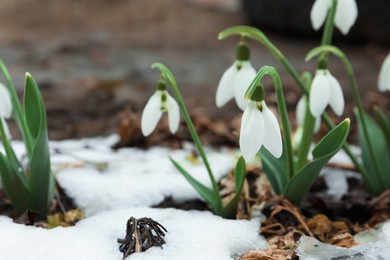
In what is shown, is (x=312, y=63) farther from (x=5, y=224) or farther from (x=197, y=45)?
(x=5, y=224)

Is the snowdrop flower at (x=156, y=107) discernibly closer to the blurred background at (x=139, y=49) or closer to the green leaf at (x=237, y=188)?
the green leaf at (x=237, y=188)

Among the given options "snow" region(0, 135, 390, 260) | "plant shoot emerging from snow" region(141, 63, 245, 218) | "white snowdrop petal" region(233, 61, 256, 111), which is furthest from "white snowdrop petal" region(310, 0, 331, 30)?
"snow" region(0, 135, 390, 260)

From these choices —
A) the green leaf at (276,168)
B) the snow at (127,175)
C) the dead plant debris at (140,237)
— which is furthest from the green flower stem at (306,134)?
the dead plant debris at (140,237)

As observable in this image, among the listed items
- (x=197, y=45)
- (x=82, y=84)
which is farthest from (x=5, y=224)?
(x=197, y=45)

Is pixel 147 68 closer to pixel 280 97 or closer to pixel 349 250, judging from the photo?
pixel 280 97

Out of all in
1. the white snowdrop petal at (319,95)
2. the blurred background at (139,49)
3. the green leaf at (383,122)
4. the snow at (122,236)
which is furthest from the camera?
the blurred background at (139,49)

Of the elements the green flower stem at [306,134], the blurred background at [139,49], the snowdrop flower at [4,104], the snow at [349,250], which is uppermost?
the snowdrop flower at [4,104]

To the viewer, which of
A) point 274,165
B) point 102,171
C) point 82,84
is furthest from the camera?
point 82,84
